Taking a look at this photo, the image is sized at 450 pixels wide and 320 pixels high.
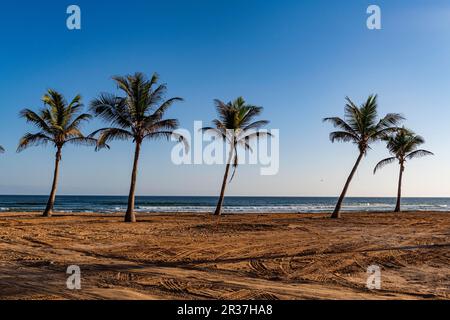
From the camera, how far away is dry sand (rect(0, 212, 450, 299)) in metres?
5.69

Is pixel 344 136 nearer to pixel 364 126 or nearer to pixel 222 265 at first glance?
pixel 364 126

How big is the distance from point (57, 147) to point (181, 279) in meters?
19.9

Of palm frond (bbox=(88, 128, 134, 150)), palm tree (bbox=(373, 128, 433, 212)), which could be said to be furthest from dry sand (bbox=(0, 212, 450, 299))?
palm tree (bbox=(373, 128, 433, 212))

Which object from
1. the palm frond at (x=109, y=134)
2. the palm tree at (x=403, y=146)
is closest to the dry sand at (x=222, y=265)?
the palm frond at (x=109, y=134)

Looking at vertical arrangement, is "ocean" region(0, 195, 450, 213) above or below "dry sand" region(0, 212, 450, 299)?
below

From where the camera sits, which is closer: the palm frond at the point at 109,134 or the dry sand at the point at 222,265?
the dry sand at the point at 222,265

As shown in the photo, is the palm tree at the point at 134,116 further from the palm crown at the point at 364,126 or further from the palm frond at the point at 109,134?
the palm crown at the point at 364,126

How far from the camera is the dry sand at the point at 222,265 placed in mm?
5688

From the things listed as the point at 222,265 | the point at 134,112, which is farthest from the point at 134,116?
the point at 222,265

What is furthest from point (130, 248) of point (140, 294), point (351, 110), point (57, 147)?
point (351, 110)

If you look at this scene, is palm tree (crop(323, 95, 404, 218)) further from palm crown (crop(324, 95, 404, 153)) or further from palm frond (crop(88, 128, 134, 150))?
palm frond (crop(88, 128, 134, 150))

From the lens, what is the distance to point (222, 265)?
26.1 feet

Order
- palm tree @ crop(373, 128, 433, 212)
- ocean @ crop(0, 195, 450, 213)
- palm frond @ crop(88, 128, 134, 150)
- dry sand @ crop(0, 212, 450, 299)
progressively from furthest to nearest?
ocean @ crop(0, 195, 450, 213) → palm tree @ crop(373, 128, 433, 212) → palm frond @ crop(88, 128, 134, 150) → dry sand @ crop(0, 212, 450, 299)
